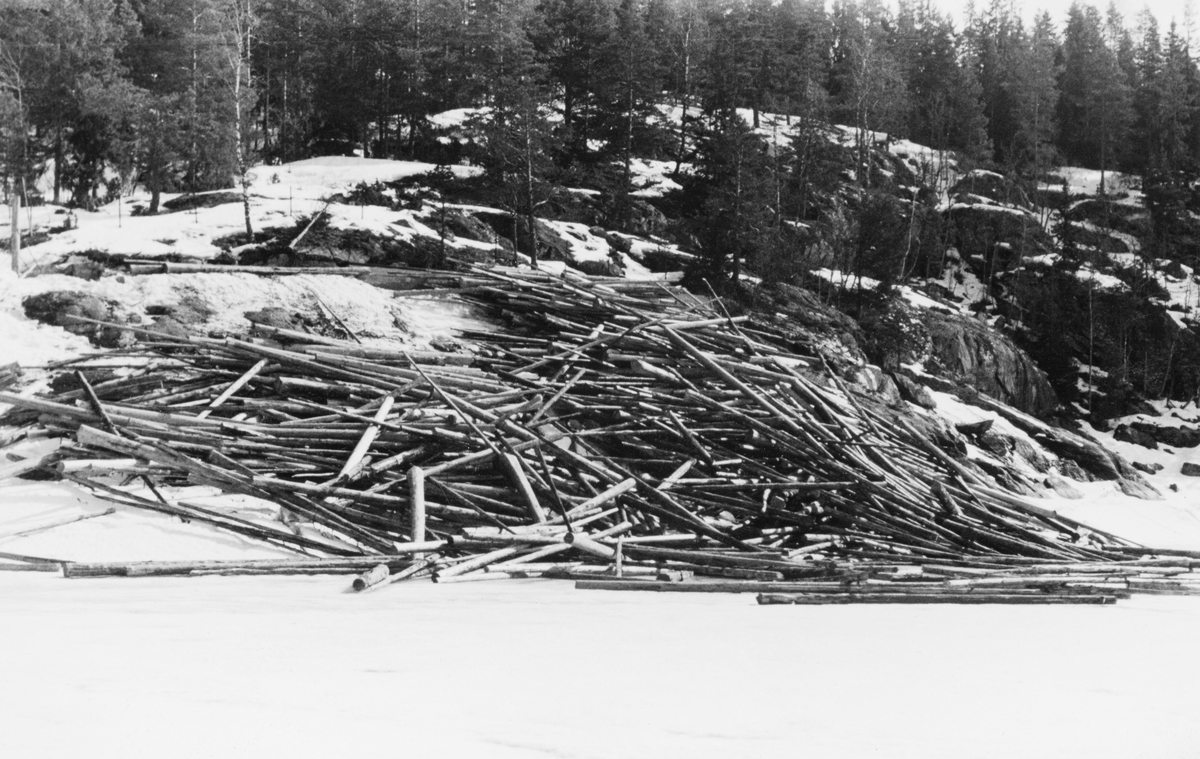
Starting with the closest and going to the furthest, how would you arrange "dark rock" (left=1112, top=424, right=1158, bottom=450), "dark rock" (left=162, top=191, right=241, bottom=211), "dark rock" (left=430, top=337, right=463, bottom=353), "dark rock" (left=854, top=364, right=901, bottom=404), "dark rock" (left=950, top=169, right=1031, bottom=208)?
1. "dark rock" (left=430, top=337, right=463, bottom=353)
2. "dark rock" (left=854, top=364, right=901, bottom=404)
3. "dark rock" (left=162, top=191, right=241, bottom=211)
4. "dark rock" (left=1112, top=424, right=1158, bottom=450)
5. "dark rock" (left=950, top=169, right=1031, bottom=208)

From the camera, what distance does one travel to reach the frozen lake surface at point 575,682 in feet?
5.39

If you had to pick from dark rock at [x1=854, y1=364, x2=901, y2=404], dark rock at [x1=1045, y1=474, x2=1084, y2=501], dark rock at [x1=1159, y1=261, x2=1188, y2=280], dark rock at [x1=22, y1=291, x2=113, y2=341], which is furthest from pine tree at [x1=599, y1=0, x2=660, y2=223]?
dark rock at [x1=22, y1=291, x2=113, y2=341]

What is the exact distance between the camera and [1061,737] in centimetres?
177

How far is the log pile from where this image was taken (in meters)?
4.87

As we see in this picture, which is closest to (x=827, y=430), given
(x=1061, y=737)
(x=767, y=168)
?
(x=1061, y=737)

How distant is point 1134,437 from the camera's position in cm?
2800

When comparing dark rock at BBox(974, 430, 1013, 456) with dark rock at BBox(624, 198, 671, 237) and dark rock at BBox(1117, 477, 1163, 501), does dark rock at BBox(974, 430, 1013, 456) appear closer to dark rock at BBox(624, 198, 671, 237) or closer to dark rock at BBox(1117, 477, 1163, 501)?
dark rock at BBox(1117, 477, 1163, 501)

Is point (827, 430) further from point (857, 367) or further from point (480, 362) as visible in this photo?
point (857, 367)

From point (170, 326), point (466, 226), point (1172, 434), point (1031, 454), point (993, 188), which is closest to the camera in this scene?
point (170, 326)

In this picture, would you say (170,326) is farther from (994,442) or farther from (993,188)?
(993,188)

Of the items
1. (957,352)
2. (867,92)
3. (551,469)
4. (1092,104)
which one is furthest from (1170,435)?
(1092,104)

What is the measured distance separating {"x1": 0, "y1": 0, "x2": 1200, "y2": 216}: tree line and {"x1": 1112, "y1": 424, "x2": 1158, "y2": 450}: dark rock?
16291 mm

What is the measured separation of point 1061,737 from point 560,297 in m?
8.29

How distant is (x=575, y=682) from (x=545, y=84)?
41522 millimetres
